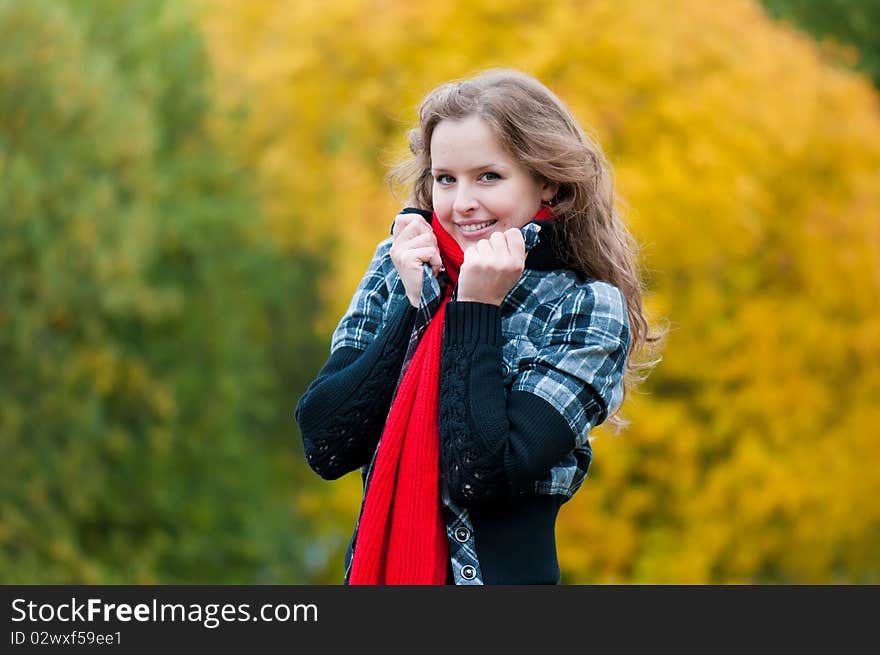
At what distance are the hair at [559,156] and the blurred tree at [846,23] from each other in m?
7.10

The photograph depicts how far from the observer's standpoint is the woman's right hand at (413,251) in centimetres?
260

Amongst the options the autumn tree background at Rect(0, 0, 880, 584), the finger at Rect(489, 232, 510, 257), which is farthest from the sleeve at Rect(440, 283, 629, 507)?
the autumn tree background at Rect(0, 0, 880, 584)

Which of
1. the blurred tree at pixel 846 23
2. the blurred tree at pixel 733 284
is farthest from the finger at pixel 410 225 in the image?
the blurred tree at pixel 733 284

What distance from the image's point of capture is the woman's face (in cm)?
261

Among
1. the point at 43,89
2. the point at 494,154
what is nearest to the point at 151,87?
the point at 43,89

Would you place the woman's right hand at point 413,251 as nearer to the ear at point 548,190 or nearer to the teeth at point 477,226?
the teeth at point 477,226

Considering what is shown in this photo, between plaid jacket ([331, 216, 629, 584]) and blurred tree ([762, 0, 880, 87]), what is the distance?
7.34m

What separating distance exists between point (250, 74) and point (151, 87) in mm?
2015

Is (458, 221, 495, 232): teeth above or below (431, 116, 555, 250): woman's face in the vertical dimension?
below

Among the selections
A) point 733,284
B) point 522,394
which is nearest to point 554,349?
point 522,394

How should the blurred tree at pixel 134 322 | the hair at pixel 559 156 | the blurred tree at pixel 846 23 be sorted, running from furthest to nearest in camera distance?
the blurred tree at pixel 134 322 < the blurred tree at pixel 846 23 < the hair at pixel 559 156

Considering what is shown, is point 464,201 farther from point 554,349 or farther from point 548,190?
point 554,349

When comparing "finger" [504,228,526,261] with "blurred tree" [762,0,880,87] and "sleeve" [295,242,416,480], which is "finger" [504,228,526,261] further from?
"blurred tree" [762,0,880,87]
